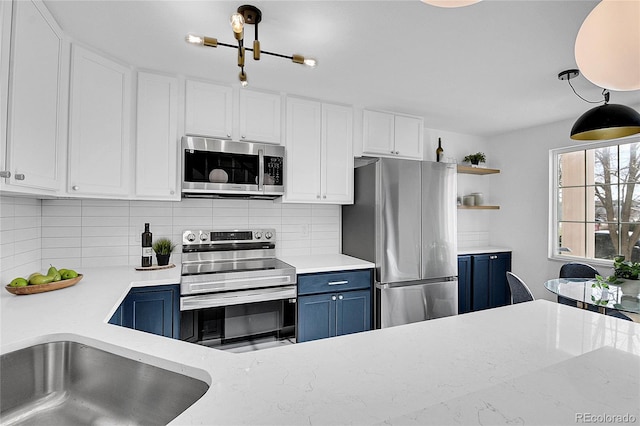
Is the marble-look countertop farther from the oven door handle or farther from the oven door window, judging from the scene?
the oven door window

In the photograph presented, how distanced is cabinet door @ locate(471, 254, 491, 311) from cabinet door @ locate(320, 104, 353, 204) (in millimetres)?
1787

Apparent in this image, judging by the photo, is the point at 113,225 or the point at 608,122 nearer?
the point at 608,122

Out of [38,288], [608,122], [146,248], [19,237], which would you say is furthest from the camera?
[146,248]

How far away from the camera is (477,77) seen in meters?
2.55

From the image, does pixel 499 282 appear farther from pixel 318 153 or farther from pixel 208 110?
pixel 208 110

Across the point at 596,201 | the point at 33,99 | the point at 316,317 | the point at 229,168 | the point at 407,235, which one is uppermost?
the point at 33,99

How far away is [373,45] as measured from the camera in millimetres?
2074

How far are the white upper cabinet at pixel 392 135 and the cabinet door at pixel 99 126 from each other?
206 cm

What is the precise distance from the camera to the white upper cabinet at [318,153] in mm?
2924

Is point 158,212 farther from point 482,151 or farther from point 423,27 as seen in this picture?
point 482,151

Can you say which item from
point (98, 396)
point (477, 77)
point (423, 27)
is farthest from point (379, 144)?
point (98, 396)

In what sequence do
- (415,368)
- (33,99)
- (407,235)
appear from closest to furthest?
(415,368), (33,99), (407,235)

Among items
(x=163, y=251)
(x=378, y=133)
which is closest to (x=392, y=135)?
(x=378, y=133)
